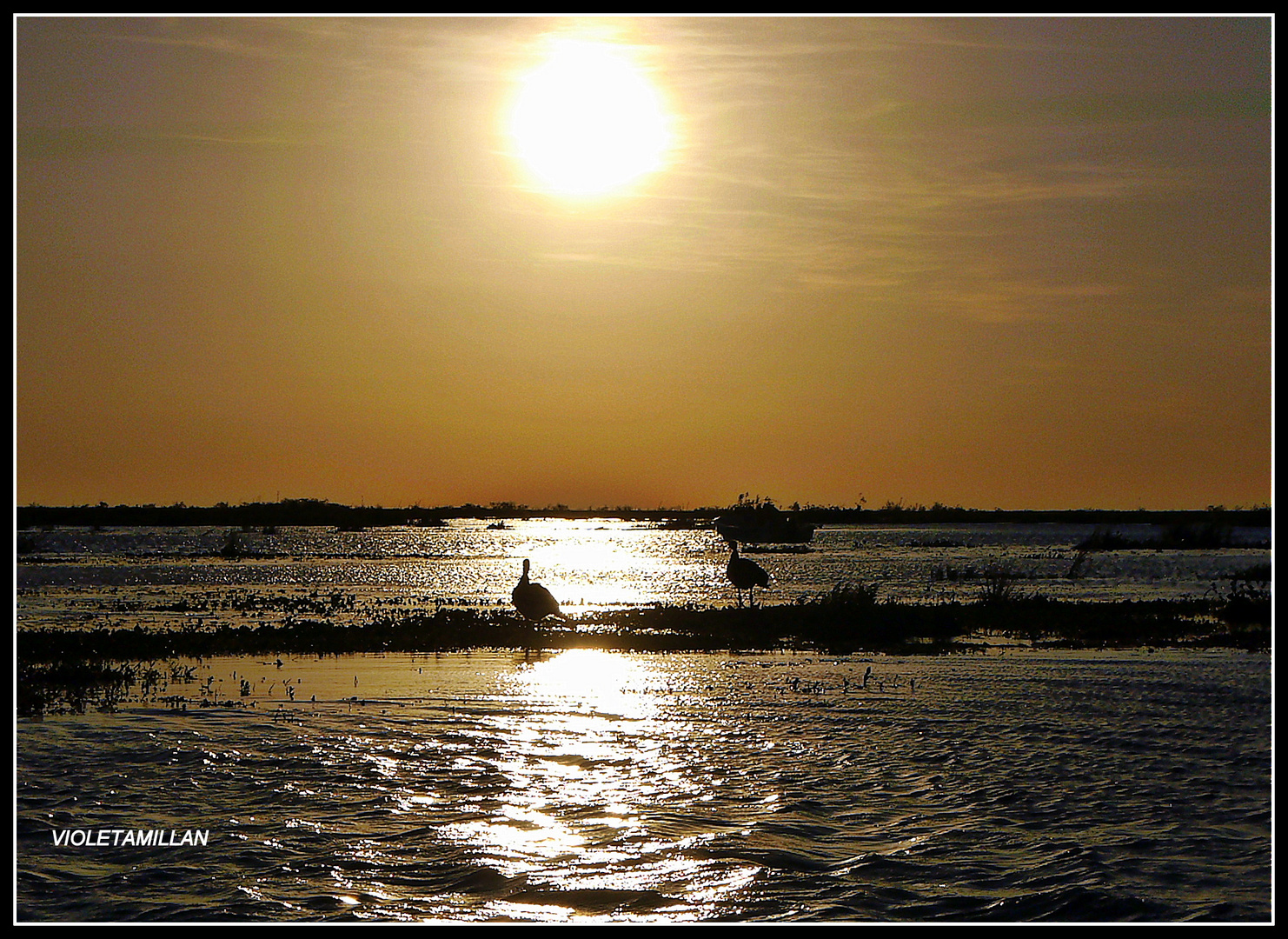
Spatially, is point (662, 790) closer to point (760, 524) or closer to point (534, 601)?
point (534, 601)

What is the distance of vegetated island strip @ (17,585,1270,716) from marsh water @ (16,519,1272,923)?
1.18 meters

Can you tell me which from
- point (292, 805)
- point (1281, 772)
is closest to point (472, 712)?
point (292, 805)

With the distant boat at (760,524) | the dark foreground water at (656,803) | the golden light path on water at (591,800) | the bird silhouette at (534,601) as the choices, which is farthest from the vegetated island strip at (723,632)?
the distant boat at (760,524)

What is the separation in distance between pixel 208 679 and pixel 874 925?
526 inches

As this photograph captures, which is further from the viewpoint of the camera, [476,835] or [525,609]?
[525,609]

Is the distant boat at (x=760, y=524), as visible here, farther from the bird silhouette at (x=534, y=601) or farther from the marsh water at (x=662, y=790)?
the marsh water at (x=662, y=790)

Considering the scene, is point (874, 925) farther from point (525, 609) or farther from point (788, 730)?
point (525, 609)

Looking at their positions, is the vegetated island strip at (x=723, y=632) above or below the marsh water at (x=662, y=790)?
above

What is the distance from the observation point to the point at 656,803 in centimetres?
1121

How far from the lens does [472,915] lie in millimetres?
8789

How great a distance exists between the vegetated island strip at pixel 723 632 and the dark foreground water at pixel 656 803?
14.5 feet

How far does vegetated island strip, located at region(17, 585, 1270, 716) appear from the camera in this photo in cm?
2153

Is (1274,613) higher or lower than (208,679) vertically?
higher

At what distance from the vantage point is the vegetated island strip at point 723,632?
2153 cm
